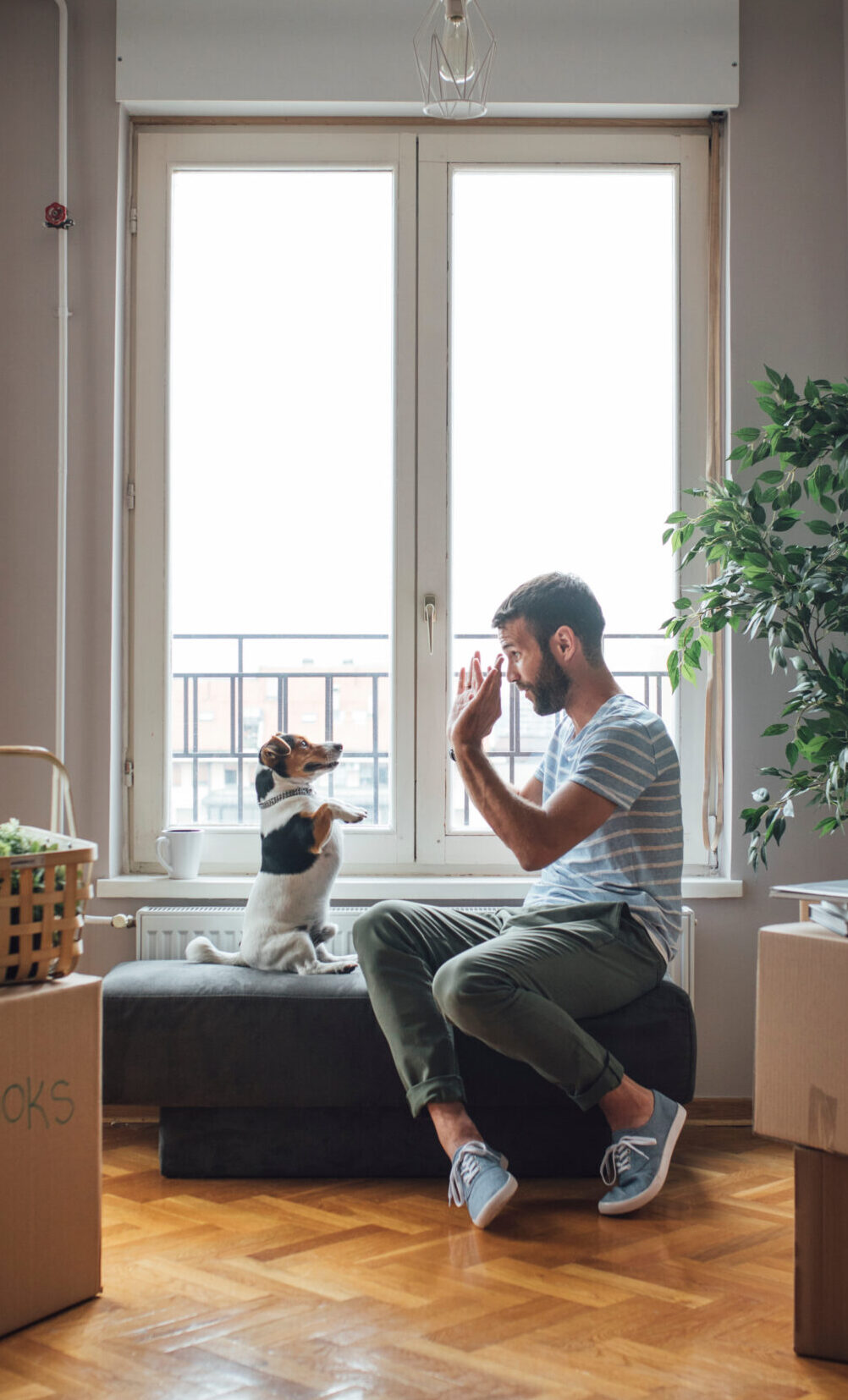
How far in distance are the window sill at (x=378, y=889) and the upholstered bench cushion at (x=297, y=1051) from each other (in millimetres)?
434

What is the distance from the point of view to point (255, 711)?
2.82 metres

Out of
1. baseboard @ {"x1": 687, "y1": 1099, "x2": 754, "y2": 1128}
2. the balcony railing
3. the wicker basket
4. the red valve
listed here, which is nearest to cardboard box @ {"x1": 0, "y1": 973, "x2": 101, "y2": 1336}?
the wicker basket

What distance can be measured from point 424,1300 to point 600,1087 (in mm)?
493

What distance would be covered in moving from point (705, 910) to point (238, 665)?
4.06 ft

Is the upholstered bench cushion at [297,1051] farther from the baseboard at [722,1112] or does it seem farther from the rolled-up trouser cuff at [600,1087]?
the baseboard at [722,1112]

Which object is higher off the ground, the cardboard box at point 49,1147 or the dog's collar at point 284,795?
the dog's collar at point 284,795

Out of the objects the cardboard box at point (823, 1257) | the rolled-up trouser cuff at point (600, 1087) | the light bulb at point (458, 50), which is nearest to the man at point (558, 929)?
the rolled-up trouser cuff at point (600, 1087)

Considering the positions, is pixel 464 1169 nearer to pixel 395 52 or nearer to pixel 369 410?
pixel 369 410

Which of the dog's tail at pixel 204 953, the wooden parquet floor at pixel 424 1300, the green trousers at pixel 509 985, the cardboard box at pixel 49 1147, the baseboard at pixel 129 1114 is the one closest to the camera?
the wooden parquet floor at pixel 424 1300

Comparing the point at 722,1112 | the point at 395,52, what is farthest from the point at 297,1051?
the point at 395,52

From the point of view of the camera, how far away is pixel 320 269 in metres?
2.82

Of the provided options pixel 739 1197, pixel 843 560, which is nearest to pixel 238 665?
pixel 843 560

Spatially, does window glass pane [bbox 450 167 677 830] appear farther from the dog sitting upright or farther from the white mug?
the white mug

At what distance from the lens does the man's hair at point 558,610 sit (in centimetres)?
227
